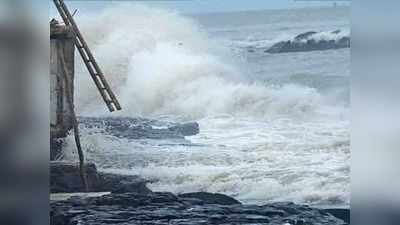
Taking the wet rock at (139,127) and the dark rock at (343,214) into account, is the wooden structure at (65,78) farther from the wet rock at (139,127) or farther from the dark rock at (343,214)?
the dark rock at (343,214)

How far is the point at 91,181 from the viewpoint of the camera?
4359mm

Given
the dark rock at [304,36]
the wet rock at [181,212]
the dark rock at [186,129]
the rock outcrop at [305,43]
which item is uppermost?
the dark rock at [304,36]

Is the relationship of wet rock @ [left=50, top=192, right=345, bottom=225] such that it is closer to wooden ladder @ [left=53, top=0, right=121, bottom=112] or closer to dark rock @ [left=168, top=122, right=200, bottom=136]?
dark rock @ [left=168, top=122, right=200, bottom=136]

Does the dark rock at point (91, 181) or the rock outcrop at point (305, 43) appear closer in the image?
the rock outcrop at point (305, 43)

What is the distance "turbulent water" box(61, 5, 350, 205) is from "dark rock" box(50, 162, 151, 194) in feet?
0.16

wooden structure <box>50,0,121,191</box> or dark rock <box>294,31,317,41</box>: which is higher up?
dark rock <box>294,31,317,41</box>

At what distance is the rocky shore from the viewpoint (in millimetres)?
4266

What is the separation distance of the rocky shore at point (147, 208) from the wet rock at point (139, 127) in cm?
24

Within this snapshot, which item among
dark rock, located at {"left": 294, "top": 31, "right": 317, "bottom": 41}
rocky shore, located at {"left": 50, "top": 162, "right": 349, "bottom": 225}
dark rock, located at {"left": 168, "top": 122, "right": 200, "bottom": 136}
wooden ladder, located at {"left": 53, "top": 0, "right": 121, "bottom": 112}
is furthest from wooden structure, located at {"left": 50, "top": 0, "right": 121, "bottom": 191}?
dark rock, located at {"left": 294, "top": 31, "right": 317, "bottom": 41}

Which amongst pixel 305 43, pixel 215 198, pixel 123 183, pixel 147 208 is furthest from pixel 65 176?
pixel 305 43

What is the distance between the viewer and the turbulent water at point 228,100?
4.20 m

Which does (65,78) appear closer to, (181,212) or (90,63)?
(90,63)

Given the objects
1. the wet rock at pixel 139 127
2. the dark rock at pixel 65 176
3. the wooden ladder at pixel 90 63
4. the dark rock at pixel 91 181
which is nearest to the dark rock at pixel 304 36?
the wet rock at pixel 139 127

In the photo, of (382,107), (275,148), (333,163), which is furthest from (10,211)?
(382,107)
